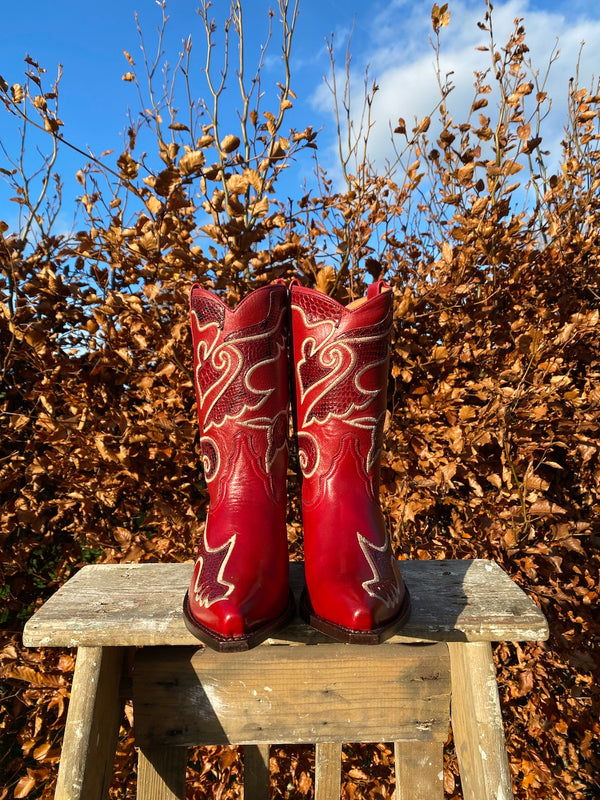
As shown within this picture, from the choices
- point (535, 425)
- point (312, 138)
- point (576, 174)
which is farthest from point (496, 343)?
point (312, 138)

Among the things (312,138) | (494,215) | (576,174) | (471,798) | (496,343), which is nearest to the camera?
(471,798)

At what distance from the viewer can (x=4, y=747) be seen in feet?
6.67

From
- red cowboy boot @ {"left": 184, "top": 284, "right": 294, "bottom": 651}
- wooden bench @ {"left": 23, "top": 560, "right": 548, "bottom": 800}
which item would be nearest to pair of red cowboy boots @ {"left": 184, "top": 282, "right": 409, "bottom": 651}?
red cowboy boot @ {"left": 184, "top": 284, "right": 294, "bottom": 651}

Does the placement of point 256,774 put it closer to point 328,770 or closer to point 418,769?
point 328,770

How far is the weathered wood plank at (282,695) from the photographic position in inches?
→ 41.6

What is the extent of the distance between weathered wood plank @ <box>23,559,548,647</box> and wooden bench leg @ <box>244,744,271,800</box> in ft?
1.97

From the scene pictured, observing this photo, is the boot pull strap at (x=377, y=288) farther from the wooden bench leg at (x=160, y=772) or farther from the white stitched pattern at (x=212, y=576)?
the wooden bench leg at (x=160, y=772)

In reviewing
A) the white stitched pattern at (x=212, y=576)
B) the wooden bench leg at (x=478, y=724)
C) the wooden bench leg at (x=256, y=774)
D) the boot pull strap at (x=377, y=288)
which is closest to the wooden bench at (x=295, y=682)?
the wooden bench leg at (x=478, y=724)

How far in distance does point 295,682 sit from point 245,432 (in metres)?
0.56

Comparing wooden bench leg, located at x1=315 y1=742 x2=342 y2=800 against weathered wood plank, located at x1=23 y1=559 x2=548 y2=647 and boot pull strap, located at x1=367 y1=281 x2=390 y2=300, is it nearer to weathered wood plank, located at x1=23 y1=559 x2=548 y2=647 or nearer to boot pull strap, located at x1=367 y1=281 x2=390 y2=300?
weathered wood plank, located at x1=23 y1=559 x2=548 y2=647

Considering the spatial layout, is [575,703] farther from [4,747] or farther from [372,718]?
[4,747]

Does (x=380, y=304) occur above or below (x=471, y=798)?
above

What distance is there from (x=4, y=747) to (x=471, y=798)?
6.59 ft

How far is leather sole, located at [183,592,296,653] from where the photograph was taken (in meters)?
0.80
